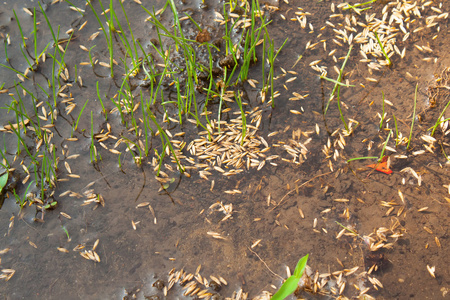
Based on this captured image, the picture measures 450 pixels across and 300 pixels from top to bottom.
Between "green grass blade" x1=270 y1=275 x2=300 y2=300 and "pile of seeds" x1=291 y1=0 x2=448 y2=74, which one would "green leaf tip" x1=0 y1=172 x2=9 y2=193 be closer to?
"green grass blade" x1=270 y1=275 x2=300 y2=300

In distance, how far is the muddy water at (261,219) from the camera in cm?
276

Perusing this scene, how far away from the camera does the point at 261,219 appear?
290 cm

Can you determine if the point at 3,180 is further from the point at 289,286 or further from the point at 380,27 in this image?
the point at 380,27

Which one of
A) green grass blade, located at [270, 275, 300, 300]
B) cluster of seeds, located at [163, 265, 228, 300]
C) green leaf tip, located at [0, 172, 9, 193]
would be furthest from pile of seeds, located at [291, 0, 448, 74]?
green leaf tip, located at [0, 172, 9, 193]

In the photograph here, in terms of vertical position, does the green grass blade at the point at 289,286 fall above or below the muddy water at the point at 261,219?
above

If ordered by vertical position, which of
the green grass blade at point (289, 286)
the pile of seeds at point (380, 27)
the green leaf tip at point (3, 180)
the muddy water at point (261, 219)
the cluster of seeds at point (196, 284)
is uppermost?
Result: the pile of seeds at point (380, 27)

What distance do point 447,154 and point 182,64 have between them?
2.31 m

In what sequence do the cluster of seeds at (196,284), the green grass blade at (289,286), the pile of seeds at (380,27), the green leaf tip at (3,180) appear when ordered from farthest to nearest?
the pile of seeds at (380,27) < the green leaf tip at (3,180) < the cluster of seeds at (196,284) < the green grass blade at (289,286)

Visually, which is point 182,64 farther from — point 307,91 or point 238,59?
point 307,91

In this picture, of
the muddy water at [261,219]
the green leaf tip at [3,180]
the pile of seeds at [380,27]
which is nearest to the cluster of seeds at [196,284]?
the muddy water at [261,219]

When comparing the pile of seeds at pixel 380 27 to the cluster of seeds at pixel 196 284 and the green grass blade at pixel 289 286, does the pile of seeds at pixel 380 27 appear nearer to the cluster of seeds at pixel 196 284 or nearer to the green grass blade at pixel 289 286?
the cluster of seeds at pixel 196 284

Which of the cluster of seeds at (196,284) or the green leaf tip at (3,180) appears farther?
the green leaf tip at (3,180)

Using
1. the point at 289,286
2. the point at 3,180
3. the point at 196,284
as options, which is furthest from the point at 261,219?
the point at 3,180

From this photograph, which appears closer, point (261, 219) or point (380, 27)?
point (261, 219)
